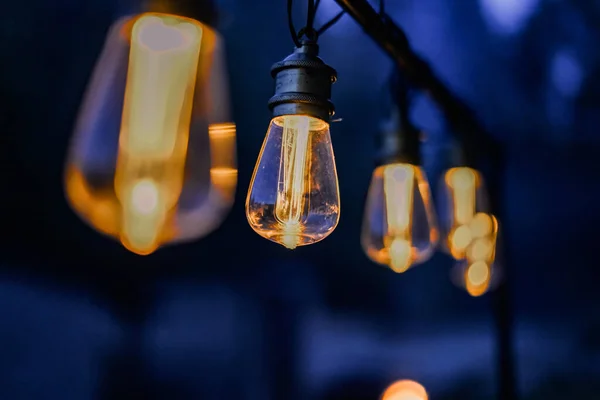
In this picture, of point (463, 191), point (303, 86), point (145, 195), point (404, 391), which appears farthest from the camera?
point (404, 391)

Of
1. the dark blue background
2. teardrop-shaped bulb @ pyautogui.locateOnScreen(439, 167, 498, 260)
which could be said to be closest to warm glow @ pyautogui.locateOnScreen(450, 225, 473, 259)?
teardrop-shaped bulb @ pyautogui.locateOnScreen(439, 167, 498, 260)

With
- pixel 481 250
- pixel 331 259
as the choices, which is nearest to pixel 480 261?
pixel 481 250

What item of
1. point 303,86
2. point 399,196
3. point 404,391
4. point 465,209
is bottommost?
point 404,391

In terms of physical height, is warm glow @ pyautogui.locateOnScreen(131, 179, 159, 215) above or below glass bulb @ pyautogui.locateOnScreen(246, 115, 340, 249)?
above

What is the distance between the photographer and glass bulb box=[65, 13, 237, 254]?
32.0 inches

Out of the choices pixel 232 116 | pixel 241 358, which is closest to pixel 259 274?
pixel 241 358

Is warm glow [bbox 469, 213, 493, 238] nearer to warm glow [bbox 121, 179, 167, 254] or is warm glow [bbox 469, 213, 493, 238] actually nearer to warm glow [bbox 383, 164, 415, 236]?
warm glow [bbox 383, 164, 415, 236]

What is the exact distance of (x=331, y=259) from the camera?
158 cm

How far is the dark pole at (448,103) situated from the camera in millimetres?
715

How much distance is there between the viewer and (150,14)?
79cm

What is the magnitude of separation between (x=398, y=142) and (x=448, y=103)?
0.14 metres

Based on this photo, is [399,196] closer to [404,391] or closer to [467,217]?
[467,217]

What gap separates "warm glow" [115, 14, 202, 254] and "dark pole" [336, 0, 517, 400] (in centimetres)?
30

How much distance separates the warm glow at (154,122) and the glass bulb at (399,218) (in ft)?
1.16
